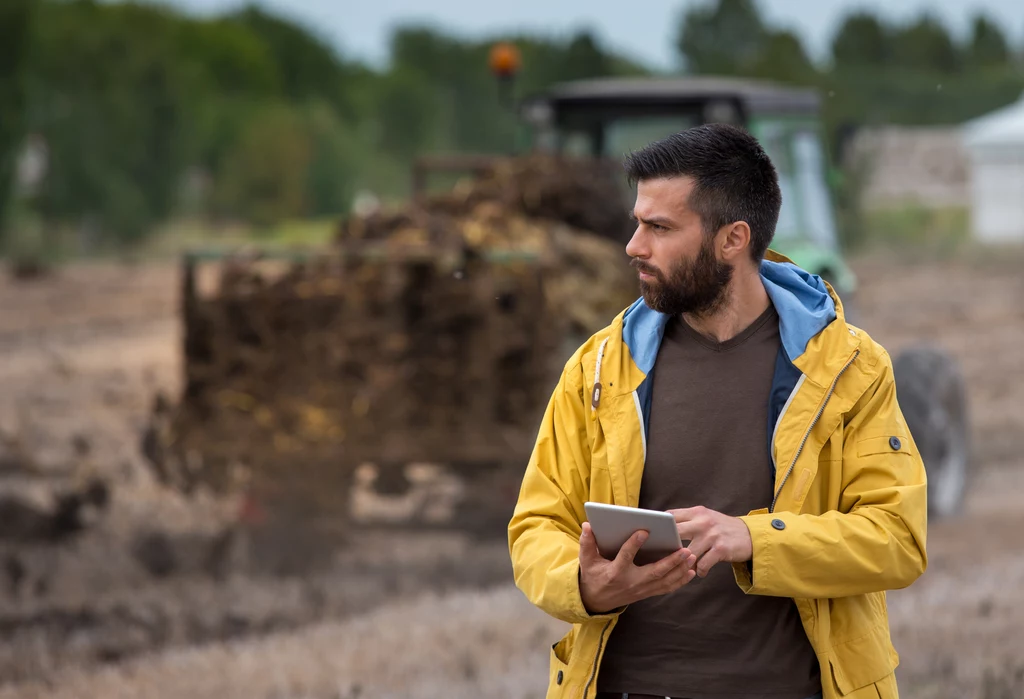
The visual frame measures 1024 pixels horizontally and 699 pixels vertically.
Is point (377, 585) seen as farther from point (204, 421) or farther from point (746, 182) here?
point (746, 182)

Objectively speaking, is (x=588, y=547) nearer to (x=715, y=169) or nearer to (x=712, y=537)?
(x=712, y=537)

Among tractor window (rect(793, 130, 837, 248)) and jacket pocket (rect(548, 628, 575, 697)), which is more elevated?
tractor window (rect(793, 130, 837, 248))

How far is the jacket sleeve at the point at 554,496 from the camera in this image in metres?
2.66

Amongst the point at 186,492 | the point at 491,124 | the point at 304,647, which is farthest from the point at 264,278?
the point at 491,124

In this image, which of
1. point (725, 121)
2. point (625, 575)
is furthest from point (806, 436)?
point (725, 121)

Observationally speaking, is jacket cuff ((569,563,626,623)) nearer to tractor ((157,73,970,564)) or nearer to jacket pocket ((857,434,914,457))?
jacket pocket ((857,434,914,457))

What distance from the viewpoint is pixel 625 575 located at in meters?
2.51

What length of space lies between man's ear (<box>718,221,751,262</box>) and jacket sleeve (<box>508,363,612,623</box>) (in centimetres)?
34

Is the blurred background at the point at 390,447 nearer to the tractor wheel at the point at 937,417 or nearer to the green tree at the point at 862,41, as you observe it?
the tractor wheel at the point at 937,417

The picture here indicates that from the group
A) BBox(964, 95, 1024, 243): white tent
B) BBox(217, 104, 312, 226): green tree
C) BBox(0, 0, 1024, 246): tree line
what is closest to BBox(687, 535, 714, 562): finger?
BBox(0, 0, 1024, 246): tree line

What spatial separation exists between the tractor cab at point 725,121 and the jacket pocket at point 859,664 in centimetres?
573

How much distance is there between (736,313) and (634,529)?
1.72 feet

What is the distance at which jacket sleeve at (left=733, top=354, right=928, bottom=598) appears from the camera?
2.54 meters

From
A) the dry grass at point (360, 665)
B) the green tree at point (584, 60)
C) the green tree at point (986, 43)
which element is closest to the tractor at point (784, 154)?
the dry grass at point (360, 665)
